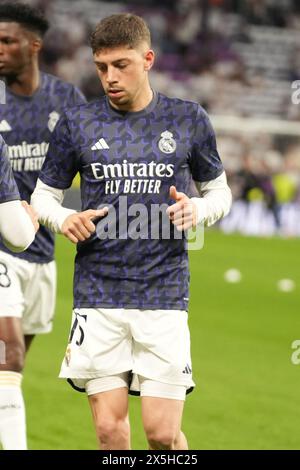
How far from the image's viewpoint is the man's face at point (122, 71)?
4371 millimetres

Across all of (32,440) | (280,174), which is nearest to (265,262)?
(280,174)

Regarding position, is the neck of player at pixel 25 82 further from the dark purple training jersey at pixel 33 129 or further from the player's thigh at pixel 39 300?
the player's thigh at pixel 39 300

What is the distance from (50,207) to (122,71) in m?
0.65

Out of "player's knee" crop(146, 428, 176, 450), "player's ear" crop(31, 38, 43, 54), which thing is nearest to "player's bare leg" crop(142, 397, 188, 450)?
"player's knee" crop(146, 428, 176, 450)

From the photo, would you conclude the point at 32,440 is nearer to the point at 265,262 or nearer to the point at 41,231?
the point at 41,231

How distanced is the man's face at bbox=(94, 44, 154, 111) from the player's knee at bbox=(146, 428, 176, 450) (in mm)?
1356

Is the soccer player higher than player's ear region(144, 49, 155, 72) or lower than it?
lower

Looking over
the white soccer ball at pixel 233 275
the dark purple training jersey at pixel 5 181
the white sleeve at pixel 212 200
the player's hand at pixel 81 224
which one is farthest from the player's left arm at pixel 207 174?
the white soccer ball at pixel 233 275

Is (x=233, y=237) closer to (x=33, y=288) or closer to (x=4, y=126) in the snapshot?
(x=33, y=288)

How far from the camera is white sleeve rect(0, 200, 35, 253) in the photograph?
395 centimetres

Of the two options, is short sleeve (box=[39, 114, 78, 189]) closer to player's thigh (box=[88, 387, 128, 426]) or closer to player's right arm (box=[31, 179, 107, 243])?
player's right arm (box=[31, 179, 107, 243])

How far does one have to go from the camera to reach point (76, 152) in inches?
177

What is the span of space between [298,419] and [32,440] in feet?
5.80

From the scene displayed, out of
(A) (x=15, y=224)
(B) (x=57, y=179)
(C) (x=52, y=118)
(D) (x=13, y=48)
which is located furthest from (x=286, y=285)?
(A) (x=15, y=224)
